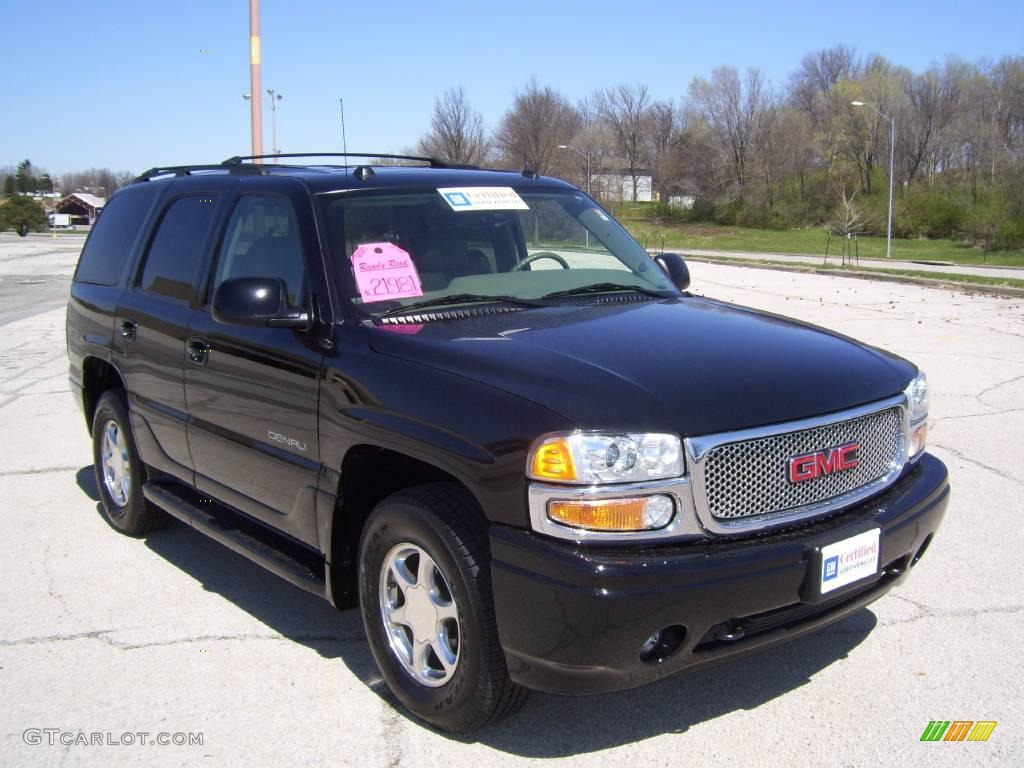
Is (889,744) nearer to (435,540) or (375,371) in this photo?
(435,540)

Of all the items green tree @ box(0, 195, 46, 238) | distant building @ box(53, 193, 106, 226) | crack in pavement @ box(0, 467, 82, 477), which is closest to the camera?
crack in pavement @ box(0, 467, 82, 477)

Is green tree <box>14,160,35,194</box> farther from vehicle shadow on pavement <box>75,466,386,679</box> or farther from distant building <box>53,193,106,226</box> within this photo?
vehicle shadow on pavement <box>75,466,386,679</box>

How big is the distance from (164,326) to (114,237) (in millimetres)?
1190

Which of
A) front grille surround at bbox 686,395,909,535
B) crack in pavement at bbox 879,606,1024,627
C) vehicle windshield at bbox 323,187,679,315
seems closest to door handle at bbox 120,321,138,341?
vehicle windshield at bbox 323,187,679,315

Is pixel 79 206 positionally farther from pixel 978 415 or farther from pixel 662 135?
pixel 978 415

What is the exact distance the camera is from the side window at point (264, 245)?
3.89m

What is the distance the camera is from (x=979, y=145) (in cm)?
6431

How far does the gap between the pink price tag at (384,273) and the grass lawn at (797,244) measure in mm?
36572

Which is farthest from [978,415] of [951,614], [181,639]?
[181,639]

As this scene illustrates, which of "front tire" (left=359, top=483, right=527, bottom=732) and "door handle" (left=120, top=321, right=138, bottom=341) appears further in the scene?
"door handle" (left=120, top=321, right=138, bottom=341)

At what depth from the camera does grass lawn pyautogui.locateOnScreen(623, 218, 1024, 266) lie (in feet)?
135

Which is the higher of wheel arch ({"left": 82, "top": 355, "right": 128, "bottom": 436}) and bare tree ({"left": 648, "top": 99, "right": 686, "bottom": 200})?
bare tree ({"left": 648, "top": 99, "right": 686, "bottom": 200})

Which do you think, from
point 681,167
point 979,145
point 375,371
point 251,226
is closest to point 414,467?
point 375,371

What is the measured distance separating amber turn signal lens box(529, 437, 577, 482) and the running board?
1212mm
